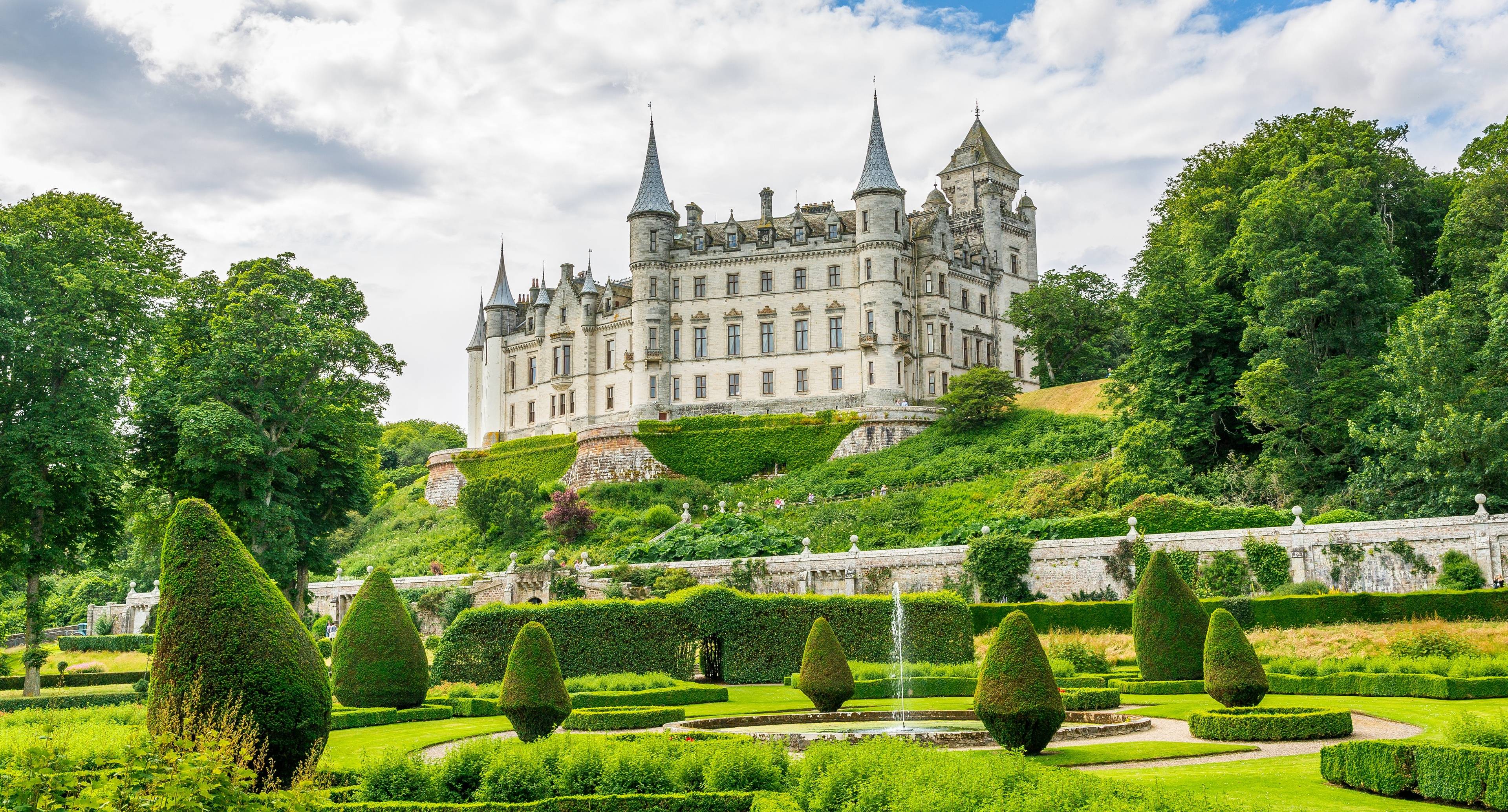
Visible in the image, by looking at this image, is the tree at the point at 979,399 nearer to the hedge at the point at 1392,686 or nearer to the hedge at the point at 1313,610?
the hedge at the point at 1313,610

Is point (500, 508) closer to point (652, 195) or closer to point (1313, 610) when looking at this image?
point (652, 195)

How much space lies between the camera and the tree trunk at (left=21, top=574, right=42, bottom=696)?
2755 cm

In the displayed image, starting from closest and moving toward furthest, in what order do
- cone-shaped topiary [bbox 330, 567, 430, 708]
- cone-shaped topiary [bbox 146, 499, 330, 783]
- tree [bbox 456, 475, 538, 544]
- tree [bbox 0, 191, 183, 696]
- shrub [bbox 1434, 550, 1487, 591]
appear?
cone-shaped topiary [bbox 146, 499, 330, 783] < cone-shaped topiary [bbox 330, 567, 430, 708] < shrub [bbox 1434, 550, 1487, 591] < tree [bbox 0, 191, 183, 696] < tree [bbox 456, 475, 538, 544]

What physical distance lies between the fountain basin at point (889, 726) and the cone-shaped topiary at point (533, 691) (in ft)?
5.80

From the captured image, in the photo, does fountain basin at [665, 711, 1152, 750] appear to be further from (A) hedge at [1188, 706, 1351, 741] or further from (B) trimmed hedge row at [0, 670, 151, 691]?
(B) trimmed hedge row at [0, 670, 151, 691]

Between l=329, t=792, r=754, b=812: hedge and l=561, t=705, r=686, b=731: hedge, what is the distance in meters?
7.11

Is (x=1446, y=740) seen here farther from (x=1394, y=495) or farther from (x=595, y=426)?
(x=595, y=426)

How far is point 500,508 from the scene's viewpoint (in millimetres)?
53562

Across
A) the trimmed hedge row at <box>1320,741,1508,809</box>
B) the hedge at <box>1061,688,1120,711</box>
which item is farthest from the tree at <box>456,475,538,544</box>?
the trimmed hedge row at <box>1320,741,1508,809</box>

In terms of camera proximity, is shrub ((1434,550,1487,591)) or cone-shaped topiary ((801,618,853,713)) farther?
shrub ((1434,550,1487,591))

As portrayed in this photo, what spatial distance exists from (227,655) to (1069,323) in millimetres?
55936

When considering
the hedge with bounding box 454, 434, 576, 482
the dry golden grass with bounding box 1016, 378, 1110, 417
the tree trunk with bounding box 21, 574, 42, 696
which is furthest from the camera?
the hedge with bounding box 454, 434, 576, 482

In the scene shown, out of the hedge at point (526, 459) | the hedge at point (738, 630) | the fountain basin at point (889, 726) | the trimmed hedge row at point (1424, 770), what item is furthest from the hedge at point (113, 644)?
the trimmed hedge row at point (1424, 770)

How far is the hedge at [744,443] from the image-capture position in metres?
59.4
